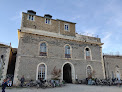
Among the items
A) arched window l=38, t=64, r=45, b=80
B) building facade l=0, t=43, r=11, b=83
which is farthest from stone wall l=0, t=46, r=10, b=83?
arched window l=38, t=64, r=45, b=80

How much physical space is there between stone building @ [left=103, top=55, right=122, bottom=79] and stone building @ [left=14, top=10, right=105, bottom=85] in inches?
→ 69.8

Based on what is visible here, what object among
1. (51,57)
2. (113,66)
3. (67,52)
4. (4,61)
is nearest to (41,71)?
(51,57)

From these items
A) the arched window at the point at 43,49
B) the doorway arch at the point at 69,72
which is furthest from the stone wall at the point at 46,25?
the doorway arch at the point at 69,72

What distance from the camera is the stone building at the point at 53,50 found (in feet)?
42.2

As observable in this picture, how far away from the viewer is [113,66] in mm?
18656

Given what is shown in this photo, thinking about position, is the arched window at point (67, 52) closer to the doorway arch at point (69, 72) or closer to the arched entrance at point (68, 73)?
the doorway arch at point (69, 72)

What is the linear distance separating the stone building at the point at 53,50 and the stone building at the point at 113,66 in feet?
5.82

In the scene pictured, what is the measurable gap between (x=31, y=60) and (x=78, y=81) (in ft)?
23.7

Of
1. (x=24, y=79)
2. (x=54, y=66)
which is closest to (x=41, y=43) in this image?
(x=54, y=66)

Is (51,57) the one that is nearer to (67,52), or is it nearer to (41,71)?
(41,71)

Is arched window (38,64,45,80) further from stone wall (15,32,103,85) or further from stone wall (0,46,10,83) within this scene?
stone wall (0,46,10,83)

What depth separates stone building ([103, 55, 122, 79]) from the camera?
1796 cm

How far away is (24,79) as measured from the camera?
11.8 metres

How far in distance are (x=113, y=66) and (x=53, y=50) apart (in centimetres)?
1195
